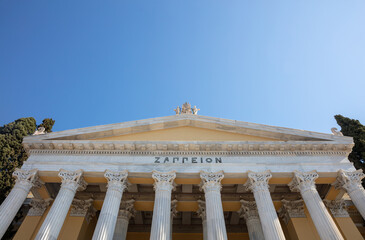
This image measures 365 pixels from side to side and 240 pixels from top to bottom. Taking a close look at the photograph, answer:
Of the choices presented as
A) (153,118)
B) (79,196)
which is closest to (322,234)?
(153,118)

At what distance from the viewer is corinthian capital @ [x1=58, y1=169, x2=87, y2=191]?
16423 mm

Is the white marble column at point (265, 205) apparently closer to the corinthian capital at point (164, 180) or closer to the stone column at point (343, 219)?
the corinthian capital at point (164, 180)

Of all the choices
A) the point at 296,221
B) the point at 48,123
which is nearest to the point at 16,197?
the point at 48,123

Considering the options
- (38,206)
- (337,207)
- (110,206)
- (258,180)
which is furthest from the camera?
(38,206)

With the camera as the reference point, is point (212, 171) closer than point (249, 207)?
Yes

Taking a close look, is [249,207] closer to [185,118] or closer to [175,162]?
[175,162]

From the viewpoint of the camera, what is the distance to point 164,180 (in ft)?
53.8

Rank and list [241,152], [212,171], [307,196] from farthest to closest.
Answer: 1. [241,152]
2. [212,171]
3. [307,196]

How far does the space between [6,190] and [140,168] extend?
12.8m

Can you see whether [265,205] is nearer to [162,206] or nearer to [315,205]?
[315,205]

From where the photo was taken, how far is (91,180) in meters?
17.7

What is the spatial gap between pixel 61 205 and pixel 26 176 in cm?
362

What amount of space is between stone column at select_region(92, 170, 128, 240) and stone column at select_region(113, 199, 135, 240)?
3.40 metres

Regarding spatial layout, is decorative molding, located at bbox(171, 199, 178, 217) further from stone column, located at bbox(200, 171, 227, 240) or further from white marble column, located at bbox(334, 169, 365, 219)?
white marble column, located at bbox(334, 169, 365, 219)
